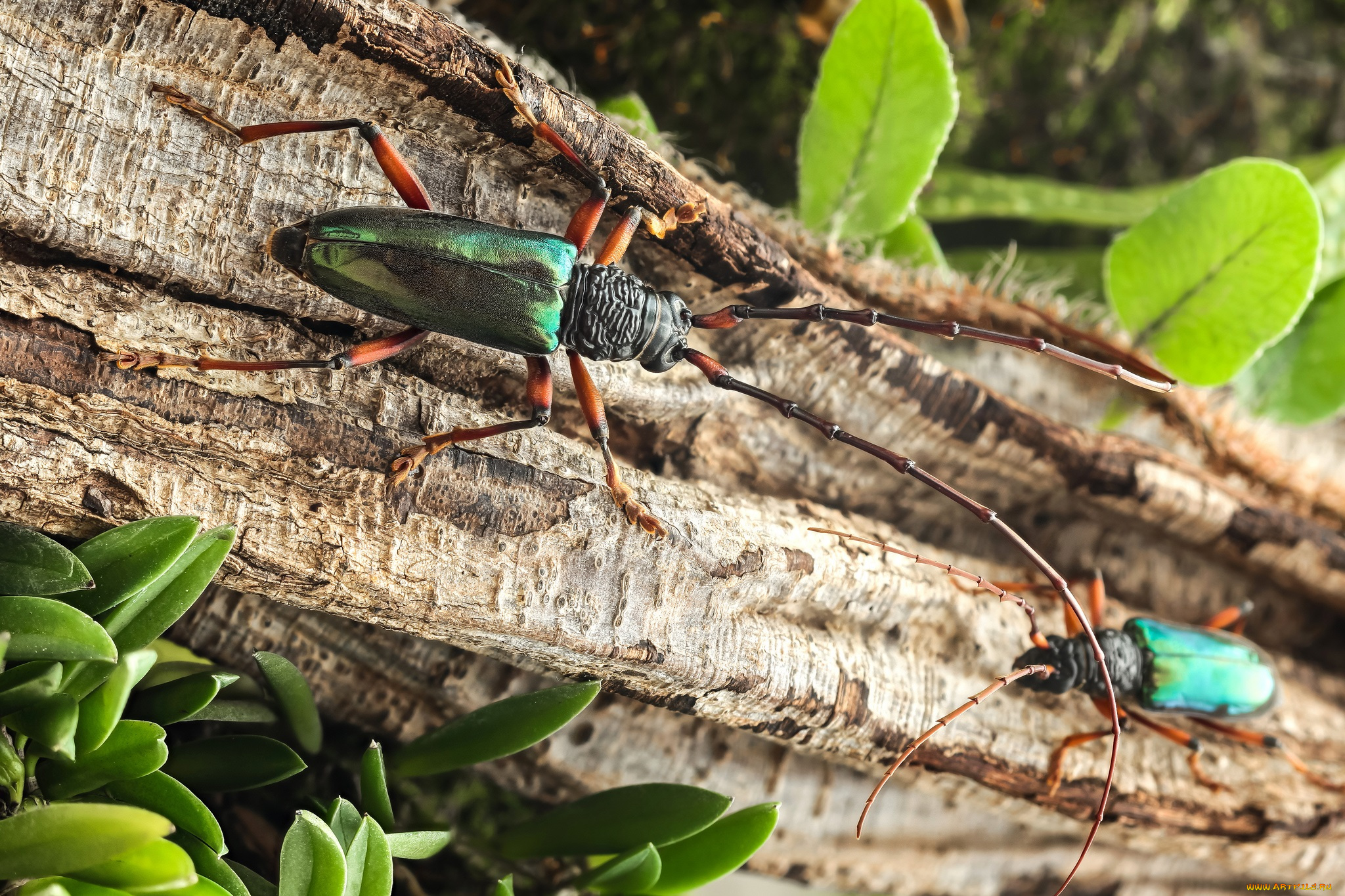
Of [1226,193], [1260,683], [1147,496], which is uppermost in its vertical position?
[1226,193]

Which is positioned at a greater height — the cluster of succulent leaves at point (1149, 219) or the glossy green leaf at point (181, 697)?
the cluster of succulent leaves at point (1149, 219)

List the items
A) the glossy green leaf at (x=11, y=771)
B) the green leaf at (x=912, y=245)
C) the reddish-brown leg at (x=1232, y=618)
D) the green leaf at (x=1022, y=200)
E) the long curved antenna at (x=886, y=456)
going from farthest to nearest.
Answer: the green leaf at (x=1022, y=200)
the reddish-brown leg at (x=1232, y=618)
the green leaf at (x=912, y=245)
the long curved antenna at (x=886, y=456)
the glossy green leaf at (x=11, y=771)

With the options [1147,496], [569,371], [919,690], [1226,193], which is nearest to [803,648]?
[919,690]

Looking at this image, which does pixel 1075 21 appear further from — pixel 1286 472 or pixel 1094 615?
pixel 1094 615

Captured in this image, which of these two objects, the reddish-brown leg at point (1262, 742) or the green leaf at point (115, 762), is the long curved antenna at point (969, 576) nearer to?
the reddish-brown leg at point (1262, 742)

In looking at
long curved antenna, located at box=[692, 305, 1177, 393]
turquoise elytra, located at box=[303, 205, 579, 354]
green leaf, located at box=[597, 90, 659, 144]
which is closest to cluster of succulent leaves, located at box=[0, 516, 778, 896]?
turquoise elytra, located at box=[303, 205, 579, 354]

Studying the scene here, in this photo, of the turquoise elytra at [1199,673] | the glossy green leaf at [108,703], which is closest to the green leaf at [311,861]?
the glossy green leaf at [108,703]
